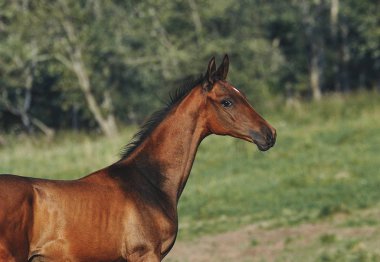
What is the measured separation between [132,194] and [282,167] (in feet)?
58.0

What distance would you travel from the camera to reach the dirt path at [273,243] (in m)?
15.8

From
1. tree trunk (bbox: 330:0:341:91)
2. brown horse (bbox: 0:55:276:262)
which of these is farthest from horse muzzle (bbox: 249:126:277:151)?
tree trunk (bbox: 330:0:341:91)

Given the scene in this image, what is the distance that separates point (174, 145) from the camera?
345 inches

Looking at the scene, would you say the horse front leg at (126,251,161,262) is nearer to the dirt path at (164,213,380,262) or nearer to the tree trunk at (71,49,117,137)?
the dirt path at (164,213,380,262)

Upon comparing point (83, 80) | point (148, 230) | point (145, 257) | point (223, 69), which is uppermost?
point (83, 80)

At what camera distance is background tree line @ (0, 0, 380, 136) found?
128 feet

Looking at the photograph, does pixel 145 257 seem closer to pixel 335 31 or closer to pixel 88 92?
pixel 88 92

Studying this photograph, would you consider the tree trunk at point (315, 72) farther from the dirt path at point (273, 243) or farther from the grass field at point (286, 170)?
the dirt path at point (273, 243)

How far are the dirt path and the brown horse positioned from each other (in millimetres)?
6752

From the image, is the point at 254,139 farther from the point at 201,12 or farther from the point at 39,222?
the point at 201,12

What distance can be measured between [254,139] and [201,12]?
32352 millimetres

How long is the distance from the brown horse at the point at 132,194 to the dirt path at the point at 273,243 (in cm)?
675

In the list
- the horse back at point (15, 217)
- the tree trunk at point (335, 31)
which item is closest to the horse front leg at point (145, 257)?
the horse back at point (15, 217)

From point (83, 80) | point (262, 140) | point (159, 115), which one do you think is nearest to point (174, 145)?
point (159, 115)
